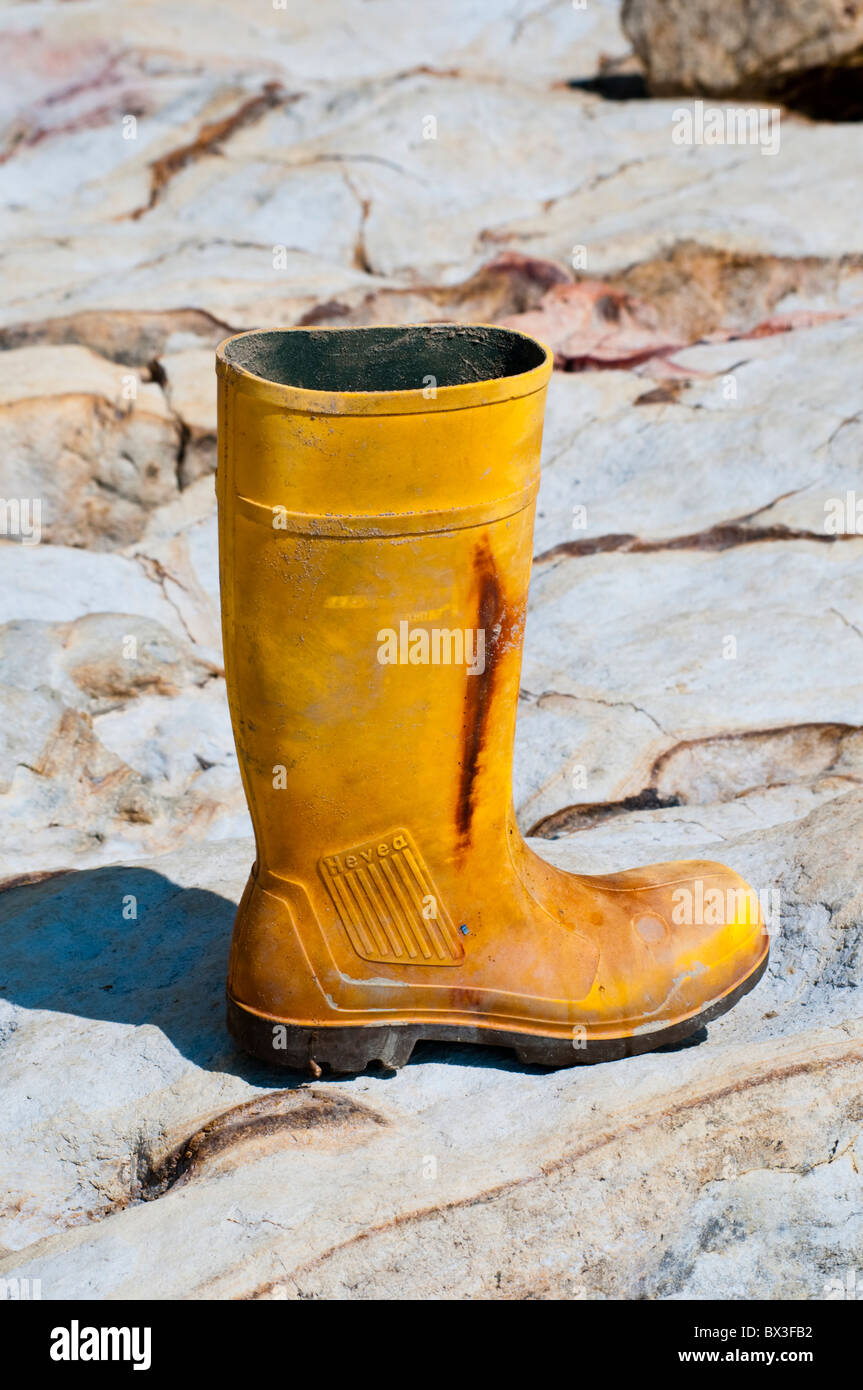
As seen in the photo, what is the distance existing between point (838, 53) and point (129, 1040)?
4.64 m

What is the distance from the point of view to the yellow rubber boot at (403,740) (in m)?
1.23

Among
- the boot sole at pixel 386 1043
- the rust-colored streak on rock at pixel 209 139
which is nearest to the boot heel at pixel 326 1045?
the boot sole at pixel 386 1043

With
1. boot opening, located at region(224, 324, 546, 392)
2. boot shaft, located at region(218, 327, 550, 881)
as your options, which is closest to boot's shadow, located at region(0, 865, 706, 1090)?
boot shaft, located at region(218, 327, 550, 881)

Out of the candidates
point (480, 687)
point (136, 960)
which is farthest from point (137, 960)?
point (480, 687)

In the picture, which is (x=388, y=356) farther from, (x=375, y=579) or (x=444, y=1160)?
(x=444, y=1160)

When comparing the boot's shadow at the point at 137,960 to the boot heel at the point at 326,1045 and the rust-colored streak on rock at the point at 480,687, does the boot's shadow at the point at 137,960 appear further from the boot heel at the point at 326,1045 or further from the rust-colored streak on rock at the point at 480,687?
the rust-colored streak on rock at the point at 480,687

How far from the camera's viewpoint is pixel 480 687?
1.37 meters

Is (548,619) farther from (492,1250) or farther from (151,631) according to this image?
(492,1250)

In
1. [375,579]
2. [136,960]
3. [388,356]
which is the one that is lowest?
[136,960]

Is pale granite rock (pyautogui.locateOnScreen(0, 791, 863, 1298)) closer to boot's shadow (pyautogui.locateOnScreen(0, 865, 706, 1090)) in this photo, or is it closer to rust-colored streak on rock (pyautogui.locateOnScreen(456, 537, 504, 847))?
boot's shadow (pyautogui.locateOnScreen(0, 865, 706, 1090))

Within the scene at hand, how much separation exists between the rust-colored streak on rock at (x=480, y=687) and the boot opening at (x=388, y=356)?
26cm

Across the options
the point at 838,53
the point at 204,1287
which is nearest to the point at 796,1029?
the point at 204,1287

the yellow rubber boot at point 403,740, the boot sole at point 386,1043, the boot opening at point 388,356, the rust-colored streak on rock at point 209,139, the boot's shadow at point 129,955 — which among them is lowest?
the boot's shadow at point 129,955

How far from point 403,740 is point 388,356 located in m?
0.46
